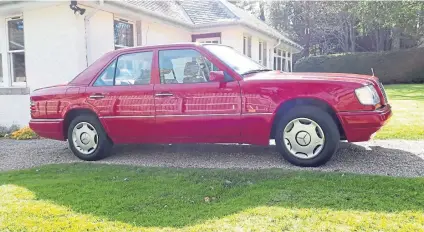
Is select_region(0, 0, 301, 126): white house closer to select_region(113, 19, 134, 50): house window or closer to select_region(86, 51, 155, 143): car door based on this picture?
select_region(113, 19, 134, 50): house window

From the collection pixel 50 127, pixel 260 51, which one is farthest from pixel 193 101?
pixel 260 51

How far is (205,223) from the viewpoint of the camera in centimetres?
340

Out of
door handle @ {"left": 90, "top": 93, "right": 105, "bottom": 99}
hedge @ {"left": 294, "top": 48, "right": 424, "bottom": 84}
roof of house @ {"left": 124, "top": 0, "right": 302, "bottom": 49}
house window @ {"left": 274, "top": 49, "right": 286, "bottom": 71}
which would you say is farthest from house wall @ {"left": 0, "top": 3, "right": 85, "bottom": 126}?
hedge @ {"left": 294, "top": 48, "right": 424, "bottom": 84}

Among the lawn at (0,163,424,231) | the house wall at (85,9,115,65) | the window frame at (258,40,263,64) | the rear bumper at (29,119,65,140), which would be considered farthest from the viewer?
the window frame at (258,40,263,64)

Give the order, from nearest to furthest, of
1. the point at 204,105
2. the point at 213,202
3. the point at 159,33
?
the point at 213,202 < the point at 204,105 < the point at 159,33

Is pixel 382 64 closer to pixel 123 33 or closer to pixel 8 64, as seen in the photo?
pixel 123 33

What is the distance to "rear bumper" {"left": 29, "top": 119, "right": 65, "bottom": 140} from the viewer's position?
6.16 m

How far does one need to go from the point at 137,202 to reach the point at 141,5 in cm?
819

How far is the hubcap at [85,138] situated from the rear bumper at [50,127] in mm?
259

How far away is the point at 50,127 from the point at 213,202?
3479 mm

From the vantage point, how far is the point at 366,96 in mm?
4777

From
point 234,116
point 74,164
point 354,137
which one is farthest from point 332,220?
point 74,164

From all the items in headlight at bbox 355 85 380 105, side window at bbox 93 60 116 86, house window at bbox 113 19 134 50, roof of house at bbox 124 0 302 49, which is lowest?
headlight at bbox 355 85 380 105

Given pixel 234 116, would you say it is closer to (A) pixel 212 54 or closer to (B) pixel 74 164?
(A) pixel 212 54
